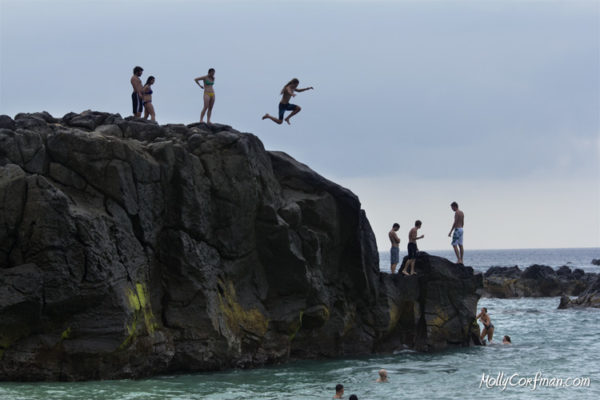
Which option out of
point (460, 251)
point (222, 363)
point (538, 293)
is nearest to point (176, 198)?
point (222, 363)

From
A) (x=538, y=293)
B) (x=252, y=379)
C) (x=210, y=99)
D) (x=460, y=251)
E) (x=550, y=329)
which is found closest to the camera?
(x=252, y=379)

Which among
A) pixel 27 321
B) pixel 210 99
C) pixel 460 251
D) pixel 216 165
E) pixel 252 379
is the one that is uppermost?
pixel 210 99

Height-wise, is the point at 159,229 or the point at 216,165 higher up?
the point at 216,165

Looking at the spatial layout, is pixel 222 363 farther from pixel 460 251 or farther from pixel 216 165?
pixel 460 251

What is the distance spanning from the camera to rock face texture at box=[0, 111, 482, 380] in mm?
19766

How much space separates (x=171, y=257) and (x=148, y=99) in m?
6.61

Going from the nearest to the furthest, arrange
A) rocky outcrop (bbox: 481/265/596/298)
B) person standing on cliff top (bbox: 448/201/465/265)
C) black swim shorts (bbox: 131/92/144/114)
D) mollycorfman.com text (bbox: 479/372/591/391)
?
mollycorfman.com text (bbox: 479/372/591/391), black swim shorts (bbox: 131/92/144/114), person standing on cliff top (bbox: 448/201/465/265), rocky outcrop (bbox: 481/265/596/298)

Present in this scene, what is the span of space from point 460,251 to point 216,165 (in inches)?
436

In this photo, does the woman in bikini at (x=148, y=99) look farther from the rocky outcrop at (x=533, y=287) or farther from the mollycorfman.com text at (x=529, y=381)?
the rocky outcrop at (x=533, y=287)

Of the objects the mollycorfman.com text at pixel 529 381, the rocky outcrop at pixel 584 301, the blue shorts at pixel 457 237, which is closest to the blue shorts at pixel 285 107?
the blue shorts at pixel 457 237

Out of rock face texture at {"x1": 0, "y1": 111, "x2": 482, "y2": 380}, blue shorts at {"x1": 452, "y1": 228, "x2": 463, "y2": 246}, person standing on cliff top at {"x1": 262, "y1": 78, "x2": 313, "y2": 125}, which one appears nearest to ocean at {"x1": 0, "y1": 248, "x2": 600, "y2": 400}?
rock face texture at {"x1": 0, "y1": 111, "x2": 482, "y2": 380}

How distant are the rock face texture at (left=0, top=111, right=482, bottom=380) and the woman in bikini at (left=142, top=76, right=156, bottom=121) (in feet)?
5.82

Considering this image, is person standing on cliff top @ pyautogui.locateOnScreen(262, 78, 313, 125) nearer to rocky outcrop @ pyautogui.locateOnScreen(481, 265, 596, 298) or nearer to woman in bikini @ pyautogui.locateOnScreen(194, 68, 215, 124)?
woman in bikini @ pyautogui.locateOnScreen(194, 68, 215, 124)

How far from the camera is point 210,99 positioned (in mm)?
27109
